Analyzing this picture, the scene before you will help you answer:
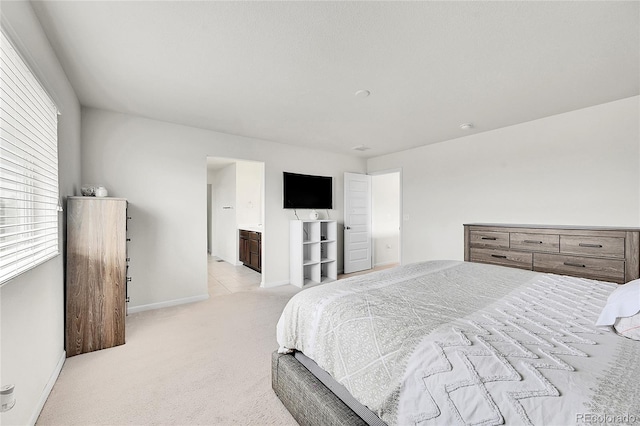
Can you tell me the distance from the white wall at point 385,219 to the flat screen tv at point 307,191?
1.58 meters

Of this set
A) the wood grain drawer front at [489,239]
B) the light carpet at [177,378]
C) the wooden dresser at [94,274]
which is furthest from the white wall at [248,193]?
the wood grain drawer front at [489,239]

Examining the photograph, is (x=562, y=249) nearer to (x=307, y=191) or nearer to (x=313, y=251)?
(x=313, y=251)

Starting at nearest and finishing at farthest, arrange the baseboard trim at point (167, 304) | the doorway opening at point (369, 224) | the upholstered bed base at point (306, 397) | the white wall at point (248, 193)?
the upholstered bed base at point (306, 397)
the baseboard trim at point (167, 304)
the doorway opening at point (369, 224)
the white wall at point (248, 193)

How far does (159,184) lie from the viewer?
3480 mm

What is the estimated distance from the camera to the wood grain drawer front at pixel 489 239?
11.0 ft

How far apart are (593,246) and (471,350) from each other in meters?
2.84

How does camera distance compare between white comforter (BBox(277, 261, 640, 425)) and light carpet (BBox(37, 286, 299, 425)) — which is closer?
white comforter (BBox(277, 261, 640, 425))

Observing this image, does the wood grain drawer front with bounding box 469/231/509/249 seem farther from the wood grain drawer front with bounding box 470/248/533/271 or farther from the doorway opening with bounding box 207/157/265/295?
the doorway opening with bounding box 207/157/265/295

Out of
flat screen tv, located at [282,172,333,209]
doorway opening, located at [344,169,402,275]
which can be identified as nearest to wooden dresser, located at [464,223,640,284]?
doorway opening, located at [344,169,402,275]

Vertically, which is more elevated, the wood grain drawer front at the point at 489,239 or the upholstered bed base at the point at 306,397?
the wood grain drawer front at the point at 489,239

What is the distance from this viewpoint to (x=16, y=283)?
139cm

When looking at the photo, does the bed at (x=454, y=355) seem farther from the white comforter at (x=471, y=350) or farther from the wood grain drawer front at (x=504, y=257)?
the wood grain drawer front at (x=504, y=257)

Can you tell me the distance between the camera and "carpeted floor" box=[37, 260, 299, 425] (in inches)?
64.9

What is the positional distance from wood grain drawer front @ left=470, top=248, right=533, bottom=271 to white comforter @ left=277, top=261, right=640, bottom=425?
1467 mm
